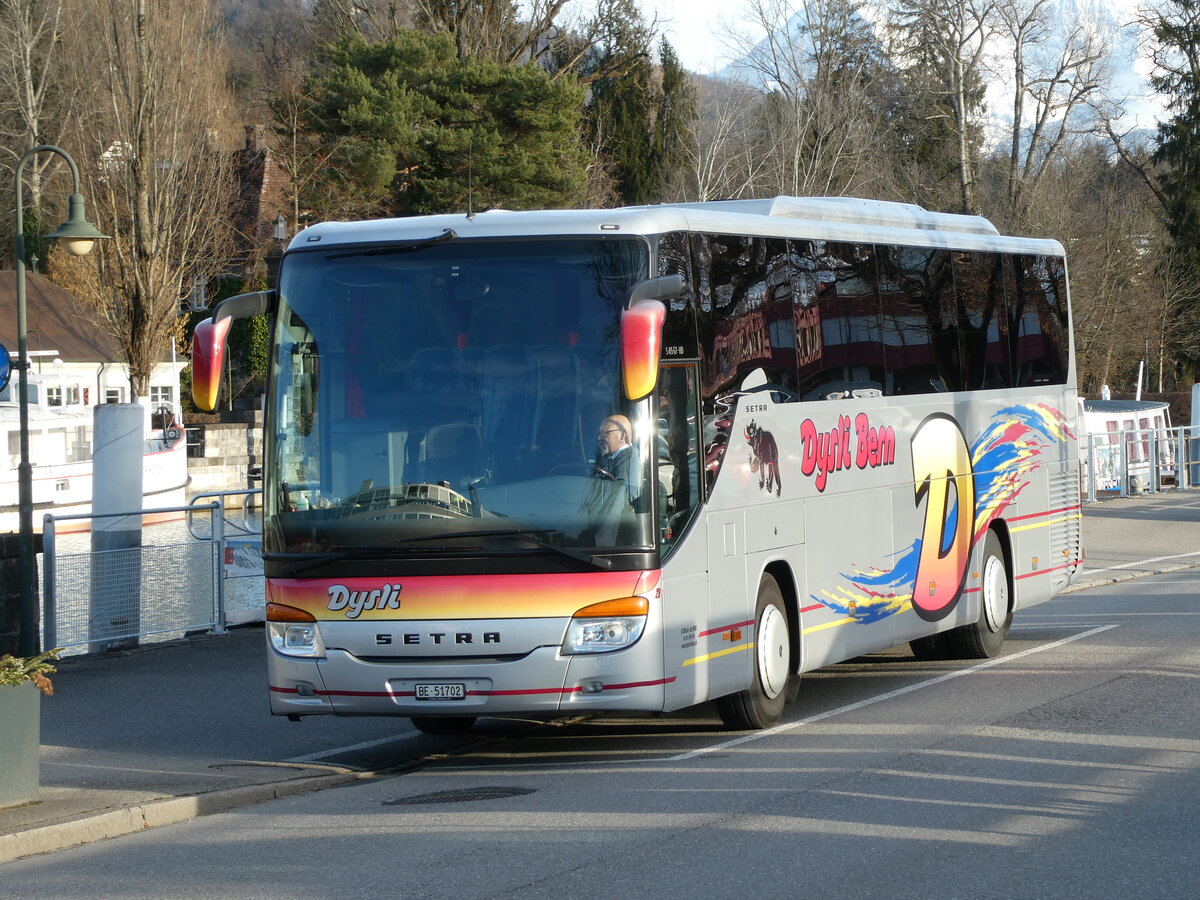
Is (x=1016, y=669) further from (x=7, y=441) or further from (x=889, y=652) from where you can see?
(x=7, y=441)

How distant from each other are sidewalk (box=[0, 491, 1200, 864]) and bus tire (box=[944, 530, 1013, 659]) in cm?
520

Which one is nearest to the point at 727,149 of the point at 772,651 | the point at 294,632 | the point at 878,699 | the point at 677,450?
the point at 878,699

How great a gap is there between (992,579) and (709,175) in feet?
111

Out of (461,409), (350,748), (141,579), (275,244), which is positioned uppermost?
(275,244)

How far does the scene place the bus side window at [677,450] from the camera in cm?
950

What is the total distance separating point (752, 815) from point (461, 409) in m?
2.93

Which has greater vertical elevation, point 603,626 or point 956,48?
point 956,48

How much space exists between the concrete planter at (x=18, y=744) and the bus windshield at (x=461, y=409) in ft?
5.41

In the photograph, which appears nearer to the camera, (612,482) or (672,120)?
(612,482)

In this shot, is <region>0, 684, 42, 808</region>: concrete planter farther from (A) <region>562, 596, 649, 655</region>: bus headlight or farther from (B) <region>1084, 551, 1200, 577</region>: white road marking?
(B) <region>1084, 551, 1200, 577</region>: white road marking

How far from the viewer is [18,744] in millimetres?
8805

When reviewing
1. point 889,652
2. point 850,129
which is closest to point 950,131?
point 850,129

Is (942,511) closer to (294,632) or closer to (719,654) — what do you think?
(719,654)

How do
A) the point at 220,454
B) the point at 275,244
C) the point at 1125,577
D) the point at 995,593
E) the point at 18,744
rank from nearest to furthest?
the point at 18,744, the point at 995,593, the point at 1125,577, the point at 220,454, the point at 275,244
